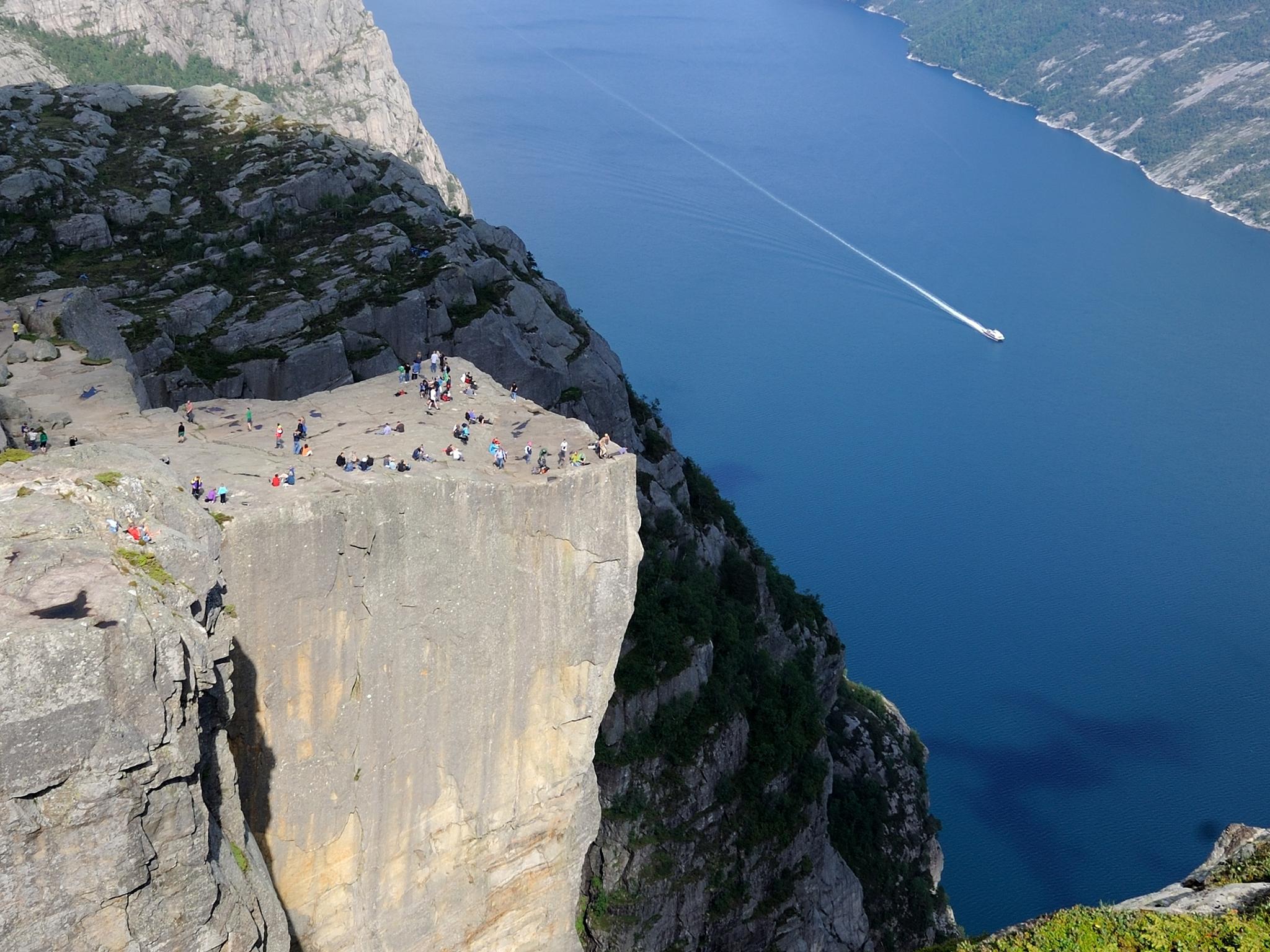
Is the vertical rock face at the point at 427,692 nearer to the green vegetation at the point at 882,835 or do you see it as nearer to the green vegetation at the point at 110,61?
the green vegetation at the point at 882,835

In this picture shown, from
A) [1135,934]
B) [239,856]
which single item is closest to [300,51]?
[239,856]

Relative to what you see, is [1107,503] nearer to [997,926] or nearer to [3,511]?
[997,926]

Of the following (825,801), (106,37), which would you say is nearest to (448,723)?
(825,801)

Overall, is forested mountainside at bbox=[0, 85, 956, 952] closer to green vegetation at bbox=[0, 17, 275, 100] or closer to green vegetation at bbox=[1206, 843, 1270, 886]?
green vegetation at bbox=[1206, 843, 1270, 886]

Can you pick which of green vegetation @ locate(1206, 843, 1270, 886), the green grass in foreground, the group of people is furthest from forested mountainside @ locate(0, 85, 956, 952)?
green vegetation @ locate(1206, 843, 1270, 886)

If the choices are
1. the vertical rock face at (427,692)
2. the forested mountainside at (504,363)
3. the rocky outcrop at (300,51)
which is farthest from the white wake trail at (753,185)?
the vertical rock face at (427,692)

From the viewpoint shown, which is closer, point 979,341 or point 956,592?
point 956,592
